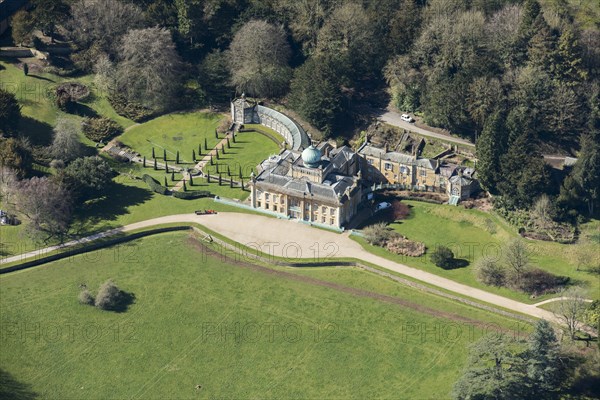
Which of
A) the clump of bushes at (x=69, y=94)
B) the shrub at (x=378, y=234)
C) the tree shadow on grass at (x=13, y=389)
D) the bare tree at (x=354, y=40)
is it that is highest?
the bare tree at (x=354, y=40)

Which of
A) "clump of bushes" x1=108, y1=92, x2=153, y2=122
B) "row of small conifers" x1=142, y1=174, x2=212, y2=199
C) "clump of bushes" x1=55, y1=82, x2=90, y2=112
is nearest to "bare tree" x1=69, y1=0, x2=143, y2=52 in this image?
"clump of bushes" x1=55, y1=82, x2=90, y2=112

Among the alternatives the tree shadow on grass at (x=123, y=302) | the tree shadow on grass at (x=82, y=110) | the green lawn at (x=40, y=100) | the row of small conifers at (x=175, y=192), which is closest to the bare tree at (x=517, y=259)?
the row of small conifers at (x=175, y=192)

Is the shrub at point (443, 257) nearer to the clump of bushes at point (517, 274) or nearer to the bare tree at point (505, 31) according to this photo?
the clump of bushes at point (517, 274)

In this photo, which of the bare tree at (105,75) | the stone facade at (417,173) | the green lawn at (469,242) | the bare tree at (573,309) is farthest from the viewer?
the bare tree at (105,75)

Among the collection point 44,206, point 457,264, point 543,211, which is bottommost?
point 457,264

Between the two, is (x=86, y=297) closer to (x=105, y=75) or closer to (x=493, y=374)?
(x=493, y=374)

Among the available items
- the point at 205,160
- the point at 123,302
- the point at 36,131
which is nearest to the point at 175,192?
the point at 205,160

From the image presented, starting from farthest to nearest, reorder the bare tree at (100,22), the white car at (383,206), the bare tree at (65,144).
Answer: the bare tree at (100,22) < the bare tree at (65,144) < the white car at (383,206)

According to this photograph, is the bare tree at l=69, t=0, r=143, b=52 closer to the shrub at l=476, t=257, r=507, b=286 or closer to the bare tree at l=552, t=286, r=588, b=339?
the shrub at l=476, t=257, r=507, b=286
